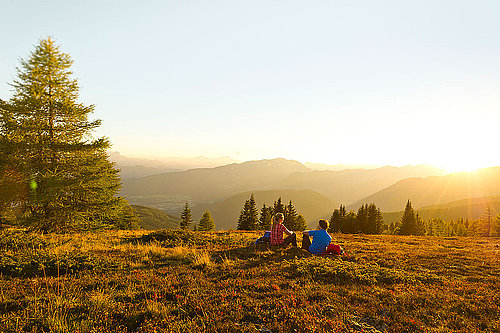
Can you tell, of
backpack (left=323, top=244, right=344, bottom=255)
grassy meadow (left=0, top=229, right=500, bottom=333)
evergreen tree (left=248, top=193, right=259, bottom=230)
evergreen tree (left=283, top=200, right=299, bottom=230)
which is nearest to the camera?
grassy meadow (left=0, top=229, right=500, bottom=333)

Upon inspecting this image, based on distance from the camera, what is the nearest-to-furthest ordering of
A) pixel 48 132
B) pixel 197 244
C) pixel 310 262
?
pixel 310 262
pixel 197 244
pixel 48 132

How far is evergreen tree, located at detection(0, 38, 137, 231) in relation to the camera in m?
15.5

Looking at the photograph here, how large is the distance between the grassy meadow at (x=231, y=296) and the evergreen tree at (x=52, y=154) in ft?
21.9

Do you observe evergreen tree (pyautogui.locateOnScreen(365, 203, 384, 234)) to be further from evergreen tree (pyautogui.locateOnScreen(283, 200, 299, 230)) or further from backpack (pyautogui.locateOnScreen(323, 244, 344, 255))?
backpack (pyautogui.locateOnScreen(323, 244, 344, 255))

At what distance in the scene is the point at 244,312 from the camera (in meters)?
5.18

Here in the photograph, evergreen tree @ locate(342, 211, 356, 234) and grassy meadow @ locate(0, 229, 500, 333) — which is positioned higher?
grassy meadow @ locate(0, 229, 500, 333)

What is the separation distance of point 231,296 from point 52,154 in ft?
56.9

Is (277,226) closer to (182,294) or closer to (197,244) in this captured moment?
(197,244)

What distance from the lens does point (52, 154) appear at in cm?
1659

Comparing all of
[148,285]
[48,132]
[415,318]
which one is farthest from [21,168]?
[415,318]

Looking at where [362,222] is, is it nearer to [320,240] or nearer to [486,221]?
[486,221]

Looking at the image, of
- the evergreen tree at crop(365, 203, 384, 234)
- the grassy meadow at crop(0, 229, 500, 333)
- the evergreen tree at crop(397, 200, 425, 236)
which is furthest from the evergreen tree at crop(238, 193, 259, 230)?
the grassy meadow at crop(0, 229, 500, 333)

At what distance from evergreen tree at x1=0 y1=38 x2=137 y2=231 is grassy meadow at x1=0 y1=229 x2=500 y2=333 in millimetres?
6675

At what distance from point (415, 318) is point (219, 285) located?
4621 millimetres
